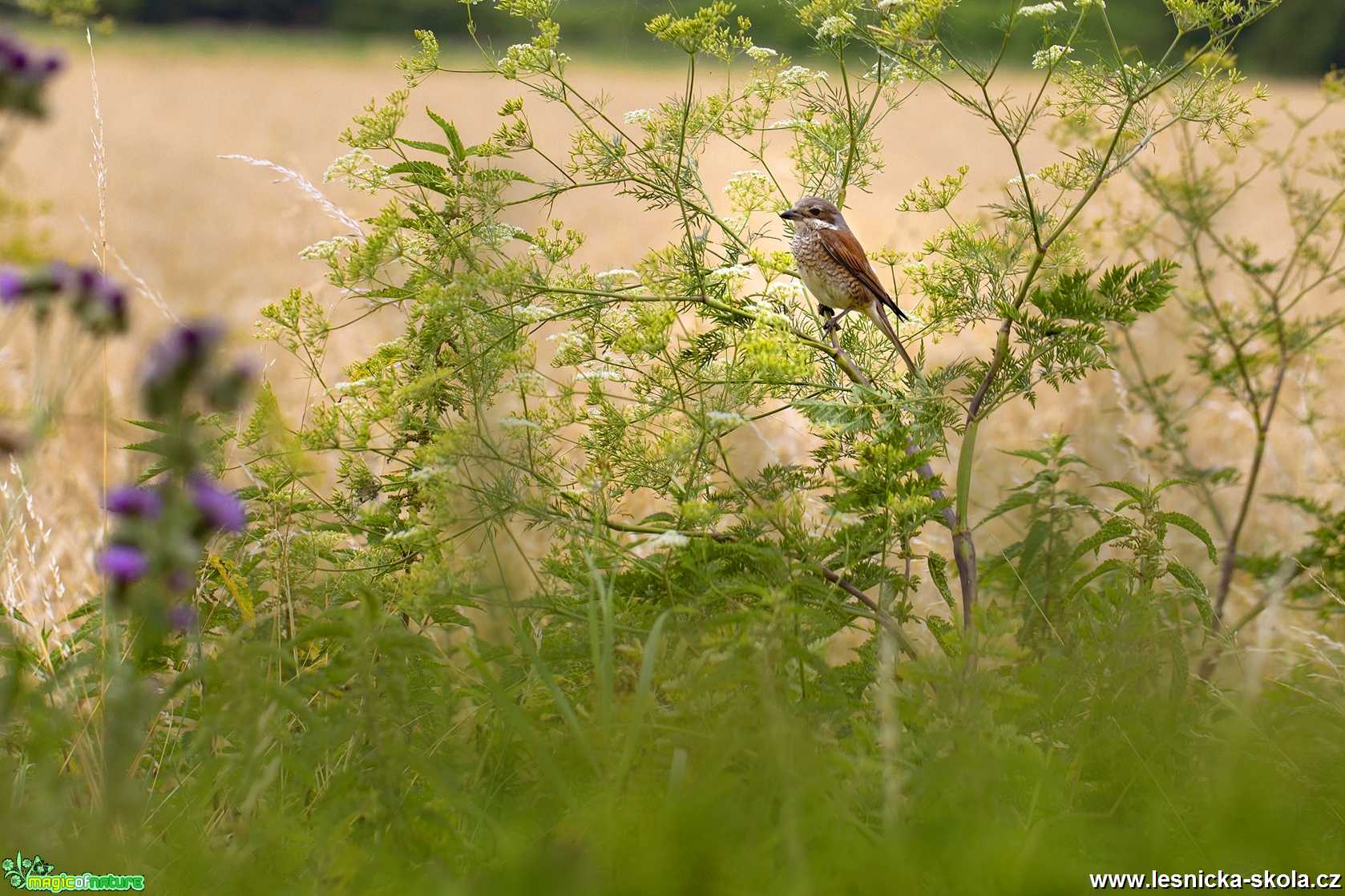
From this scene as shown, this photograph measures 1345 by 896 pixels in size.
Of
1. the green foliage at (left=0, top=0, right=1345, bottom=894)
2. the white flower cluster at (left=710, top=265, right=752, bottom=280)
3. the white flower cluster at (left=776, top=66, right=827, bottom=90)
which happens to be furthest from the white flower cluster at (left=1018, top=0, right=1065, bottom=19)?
the white flower cluster at (left=710, top=265, right=752, bottom=280)

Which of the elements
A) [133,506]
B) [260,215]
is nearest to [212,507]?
[133,506]

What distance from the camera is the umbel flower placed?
202cm

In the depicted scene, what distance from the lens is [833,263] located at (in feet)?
9.40

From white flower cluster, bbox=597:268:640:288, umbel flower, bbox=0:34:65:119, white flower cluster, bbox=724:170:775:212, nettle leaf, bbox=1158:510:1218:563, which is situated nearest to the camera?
umbel flower, bbox=0:34:65:119

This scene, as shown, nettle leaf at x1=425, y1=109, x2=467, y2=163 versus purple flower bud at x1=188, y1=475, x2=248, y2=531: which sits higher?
nettle leaf at x1=425, y1=109, x2=467, y2=163

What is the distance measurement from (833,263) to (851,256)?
5 cm

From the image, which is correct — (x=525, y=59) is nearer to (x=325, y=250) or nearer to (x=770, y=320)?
(x=325, y=250)

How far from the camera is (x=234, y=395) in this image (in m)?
1.43

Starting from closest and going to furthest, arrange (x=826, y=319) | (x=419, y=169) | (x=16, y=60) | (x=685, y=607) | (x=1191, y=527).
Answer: (x=685, y=607), (x=16, y=60), (x=1191, y=527), (x=419, y=169), (x=826, y=319)

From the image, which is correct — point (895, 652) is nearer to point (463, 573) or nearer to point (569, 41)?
point (463, 573)

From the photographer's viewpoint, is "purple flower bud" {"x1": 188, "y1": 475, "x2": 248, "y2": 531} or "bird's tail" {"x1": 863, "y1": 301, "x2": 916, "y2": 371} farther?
"bird's tail" {"x1": 863, "y1": 301, "x2": 916, "y2": 371}

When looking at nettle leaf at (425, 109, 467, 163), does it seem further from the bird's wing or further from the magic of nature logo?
the magic of nature logo

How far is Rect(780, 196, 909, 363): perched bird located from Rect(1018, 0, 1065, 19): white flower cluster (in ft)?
2.15

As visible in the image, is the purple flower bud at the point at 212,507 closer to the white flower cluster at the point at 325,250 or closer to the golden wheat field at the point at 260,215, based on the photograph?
the golden wheat field at the point at 260,215
